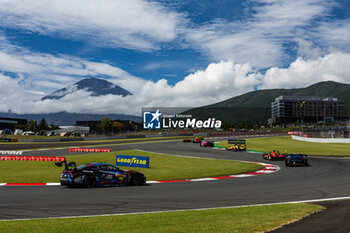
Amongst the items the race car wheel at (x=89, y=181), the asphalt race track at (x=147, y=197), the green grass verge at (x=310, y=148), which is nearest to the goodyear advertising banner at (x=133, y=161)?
the race car wheel at (x=89, y=181)

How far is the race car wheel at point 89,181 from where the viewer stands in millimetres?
16297

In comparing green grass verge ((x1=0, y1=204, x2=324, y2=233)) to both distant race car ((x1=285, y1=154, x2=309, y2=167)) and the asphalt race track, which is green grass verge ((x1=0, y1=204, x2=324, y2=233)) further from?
distant race car ((x1=285, y1=154, x2=309, y2=167))

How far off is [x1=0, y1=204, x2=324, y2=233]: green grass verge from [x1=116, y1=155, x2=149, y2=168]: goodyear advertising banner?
54.3ft

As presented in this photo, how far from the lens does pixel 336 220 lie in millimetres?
8234

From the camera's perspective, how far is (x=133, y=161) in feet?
88.5

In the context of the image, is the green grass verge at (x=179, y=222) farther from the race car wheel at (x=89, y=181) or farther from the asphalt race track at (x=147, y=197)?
the race car wheel at (x=89, y=181)

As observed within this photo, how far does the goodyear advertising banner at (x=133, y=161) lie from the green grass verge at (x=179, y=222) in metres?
16.5

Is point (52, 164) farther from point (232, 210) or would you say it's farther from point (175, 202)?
point (232, 210)

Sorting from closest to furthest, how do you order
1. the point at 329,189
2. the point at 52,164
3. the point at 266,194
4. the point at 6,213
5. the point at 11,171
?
the point at 6,213, the point at 266,194, the point at 329,189, the point at 11,171, the point at 52,164

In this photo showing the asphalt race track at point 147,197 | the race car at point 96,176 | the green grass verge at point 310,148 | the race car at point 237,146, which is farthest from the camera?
the race car at point 237,146

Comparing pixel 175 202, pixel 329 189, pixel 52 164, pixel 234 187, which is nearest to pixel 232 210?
pixel 175 202

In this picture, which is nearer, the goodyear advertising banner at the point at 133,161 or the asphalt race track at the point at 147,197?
the asphalt race track at the point at 147,197

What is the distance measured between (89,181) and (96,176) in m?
0.43

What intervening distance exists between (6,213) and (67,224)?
288 cm
